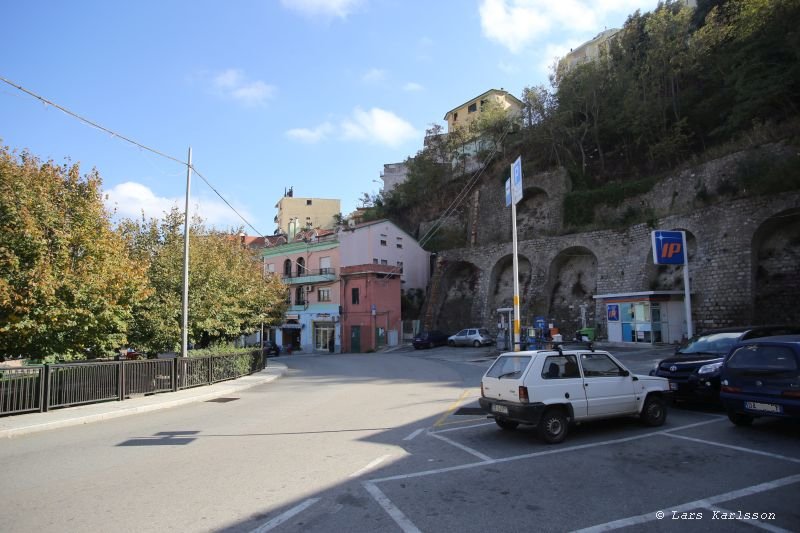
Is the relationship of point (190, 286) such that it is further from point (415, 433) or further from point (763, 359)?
point (763, 359)

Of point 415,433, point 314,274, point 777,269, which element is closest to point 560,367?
point 415,433

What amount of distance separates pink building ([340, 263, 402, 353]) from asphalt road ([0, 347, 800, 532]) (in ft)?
108

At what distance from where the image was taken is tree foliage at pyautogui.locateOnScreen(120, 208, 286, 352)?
60.5 feet

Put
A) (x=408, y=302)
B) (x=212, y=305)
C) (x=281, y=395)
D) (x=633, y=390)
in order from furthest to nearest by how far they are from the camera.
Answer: (x=408, y=302) < (x=212, y=305) < (x=281, y=395) < (x=633, y=390)

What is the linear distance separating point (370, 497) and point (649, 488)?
10.7 feet

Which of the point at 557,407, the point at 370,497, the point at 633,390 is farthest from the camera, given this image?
the point at 633,390

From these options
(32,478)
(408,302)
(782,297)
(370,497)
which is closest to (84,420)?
(32,478)

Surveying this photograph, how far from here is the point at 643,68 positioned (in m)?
37.1

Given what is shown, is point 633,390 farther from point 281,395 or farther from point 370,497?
point 281,395

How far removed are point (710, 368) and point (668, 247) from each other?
15616mm

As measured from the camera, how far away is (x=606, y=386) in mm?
8516

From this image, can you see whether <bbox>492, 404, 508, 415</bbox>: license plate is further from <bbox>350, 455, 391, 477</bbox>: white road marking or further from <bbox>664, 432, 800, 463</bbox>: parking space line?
<bbox>664, 432, 800, 463</bbox>: parking space line

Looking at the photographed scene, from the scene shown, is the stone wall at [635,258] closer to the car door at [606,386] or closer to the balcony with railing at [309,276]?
the balcony with railing at [309,276]

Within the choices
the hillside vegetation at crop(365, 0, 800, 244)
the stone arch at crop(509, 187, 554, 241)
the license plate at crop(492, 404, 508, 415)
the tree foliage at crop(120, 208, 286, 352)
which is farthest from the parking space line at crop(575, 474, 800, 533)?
the stone arch at crop(509, 187, 554, 241)
